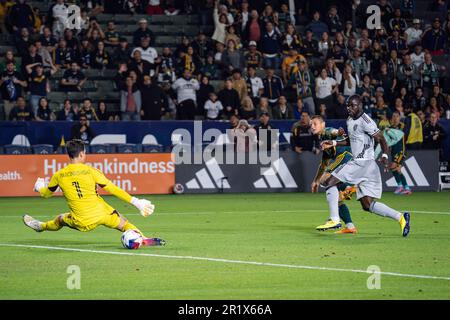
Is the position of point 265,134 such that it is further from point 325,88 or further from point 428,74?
point 428,74

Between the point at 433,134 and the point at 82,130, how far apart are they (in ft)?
33.5

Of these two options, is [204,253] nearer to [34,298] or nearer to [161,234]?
[161,234]

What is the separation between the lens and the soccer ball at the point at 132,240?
44.5ft

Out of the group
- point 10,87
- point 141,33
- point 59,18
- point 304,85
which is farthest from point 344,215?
point 59,18

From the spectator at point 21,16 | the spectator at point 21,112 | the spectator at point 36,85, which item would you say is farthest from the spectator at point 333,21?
the spectator at point 21,112

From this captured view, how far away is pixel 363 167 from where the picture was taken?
15.5 m

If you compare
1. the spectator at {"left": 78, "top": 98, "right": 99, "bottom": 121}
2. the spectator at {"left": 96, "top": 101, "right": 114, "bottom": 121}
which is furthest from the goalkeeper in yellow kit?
the spectator at {"left": 96, "top": 101, "right": 114, "bottom": 121}

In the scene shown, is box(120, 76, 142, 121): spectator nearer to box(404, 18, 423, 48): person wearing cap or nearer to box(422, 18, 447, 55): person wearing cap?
box(404, 18, 423, 48): person wearing cap

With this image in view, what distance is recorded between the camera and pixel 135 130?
28.2m

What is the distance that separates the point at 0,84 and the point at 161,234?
43.9 ft

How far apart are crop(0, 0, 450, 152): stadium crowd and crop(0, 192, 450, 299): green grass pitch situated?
8.34 m

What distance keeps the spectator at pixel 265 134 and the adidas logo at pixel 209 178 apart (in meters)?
1.40

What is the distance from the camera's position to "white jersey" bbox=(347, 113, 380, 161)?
15609 mm

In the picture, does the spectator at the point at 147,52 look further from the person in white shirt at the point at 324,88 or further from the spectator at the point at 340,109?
the spectator at the point at 340,109
